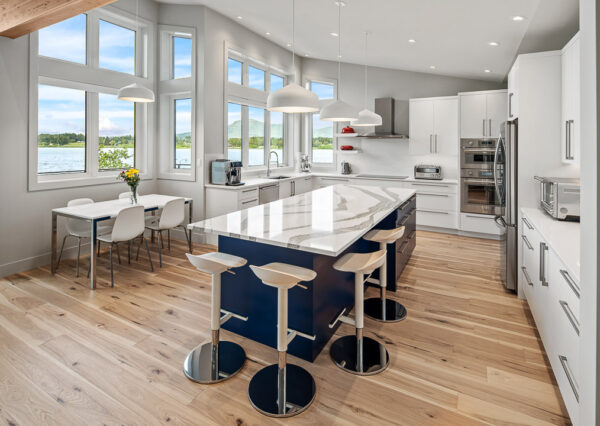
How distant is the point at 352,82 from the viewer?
6.96 m

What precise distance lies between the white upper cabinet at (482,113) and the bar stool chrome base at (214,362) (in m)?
4.86

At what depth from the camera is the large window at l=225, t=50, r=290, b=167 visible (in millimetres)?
5766

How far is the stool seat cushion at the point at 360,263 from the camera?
7.01 ft

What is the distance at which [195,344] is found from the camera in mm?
2514

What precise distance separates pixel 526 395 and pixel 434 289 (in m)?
1.57

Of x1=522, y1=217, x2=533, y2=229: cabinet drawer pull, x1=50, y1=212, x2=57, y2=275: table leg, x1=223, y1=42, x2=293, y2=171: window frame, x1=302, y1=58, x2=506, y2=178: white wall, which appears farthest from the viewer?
x1=302, y1=58, x2=506, y2=178: white wall

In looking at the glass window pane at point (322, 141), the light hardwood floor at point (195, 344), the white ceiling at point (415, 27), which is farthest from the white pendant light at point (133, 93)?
the glass window pane at point (322, 141)

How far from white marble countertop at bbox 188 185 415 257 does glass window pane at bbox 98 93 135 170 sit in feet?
9.98

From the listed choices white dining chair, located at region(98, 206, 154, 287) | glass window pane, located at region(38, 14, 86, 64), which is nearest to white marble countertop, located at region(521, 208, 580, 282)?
white dining chair, located at region(98, 206, 154, 287)

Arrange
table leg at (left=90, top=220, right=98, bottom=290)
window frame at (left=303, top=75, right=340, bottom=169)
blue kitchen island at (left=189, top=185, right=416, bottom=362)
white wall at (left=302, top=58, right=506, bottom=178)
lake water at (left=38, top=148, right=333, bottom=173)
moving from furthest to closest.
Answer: window frame at (left=303, top=75, right=340, bottom=169)
white wall at (left=302, top=58, right=506, bottom=178)
lake water at (left=38, top=148, right=333, bottom=173)
table leg at (left=90, top=220, right=98, bottom=290)
blue kitchen island at (left=189, top=185, right=416, bottom=362)

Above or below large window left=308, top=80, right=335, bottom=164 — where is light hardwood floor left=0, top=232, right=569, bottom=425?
below

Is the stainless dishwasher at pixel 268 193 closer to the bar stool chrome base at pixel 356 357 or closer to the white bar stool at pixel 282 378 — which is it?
the bar stool chrome base at pixel 356 357

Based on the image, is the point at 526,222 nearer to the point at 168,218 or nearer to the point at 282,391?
the point at 282,391

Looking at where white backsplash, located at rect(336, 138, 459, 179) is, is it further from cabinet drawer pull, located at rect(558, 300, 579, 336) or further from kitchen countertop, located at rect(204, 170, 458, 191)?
cabinet drawer pull, located at rect(558, 300, 579, 336)
